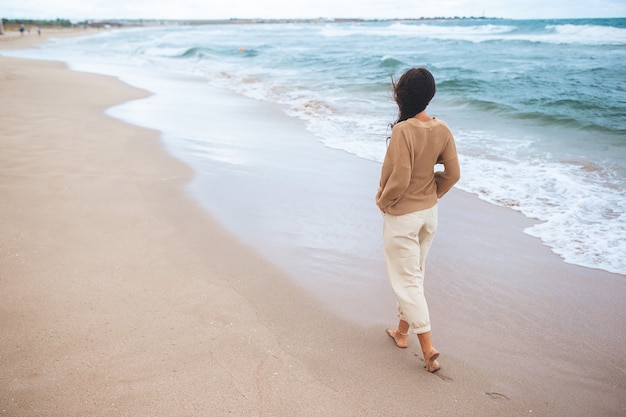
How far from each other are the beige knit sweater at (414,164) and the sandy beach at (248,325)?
1034 millimetres

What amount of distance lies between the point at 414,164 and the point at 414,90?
41cm

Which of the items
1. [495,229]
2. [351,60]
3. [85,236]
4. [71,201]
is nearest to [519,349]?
[495,229]

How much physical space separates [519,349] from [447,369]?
0.59m

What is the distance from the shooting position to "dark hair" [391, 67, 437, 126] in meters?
2.35

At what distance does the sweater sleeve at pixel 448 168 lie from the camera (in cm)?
248

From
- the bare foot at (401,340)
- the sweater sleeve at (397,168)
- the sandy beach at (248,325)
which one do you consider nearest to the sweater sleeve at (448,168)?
the sweater sleeve at (397,168)

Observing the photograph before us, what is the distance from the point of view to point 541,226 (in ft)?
16.0

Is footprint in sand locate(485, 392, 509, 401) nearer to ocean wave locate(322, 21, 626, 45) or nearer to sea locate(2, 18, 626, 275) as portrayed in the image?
sea locate(2, 18, 626, 275)

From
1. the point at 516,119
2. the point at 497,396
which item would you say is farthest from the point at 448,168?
the point at 516,119

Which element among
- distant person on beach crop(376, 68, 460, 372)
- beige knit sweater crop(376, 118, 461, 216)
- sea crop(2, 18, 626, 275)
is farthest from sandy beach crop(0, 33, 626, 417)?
beige knit sweater crop(376, 118, 461, 216)

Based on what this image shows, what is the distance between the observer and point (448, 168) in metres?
2.55

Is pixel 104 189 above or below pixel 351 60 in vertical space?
below

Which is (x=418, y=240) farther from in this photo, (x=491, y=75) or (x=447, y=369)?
(x=491, y=75)

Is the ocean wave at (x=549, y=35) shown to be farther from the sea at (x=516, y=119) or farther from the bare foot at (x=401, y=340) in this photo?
the bare foot at (x=401, y=340)
